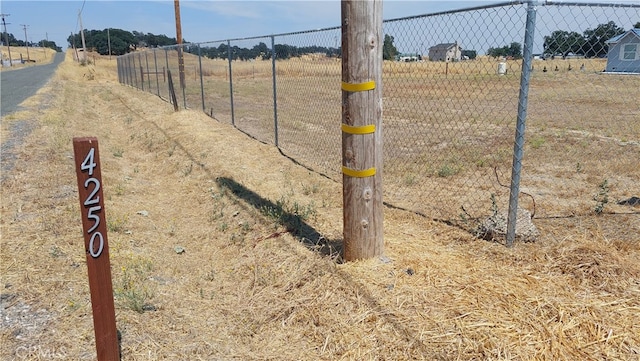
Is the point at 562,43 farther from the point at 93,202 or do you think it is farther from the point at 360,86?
the point at 93,202

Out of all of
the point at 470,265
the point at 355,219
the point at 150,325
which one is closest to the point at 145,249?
the point at 150,325

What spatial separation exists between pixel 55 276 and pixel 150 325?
1097 mm

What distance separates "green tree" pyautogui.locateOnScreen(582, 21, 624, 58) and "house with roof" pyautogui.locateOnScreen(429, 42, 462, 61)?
3.43 feet

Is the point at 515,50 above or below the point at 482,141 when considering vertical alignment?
above

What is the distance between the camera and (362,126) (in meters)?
3.38

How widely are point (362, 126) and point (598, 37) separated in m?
2.42

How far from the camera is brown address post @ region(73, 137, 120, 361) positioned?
6.83 feet

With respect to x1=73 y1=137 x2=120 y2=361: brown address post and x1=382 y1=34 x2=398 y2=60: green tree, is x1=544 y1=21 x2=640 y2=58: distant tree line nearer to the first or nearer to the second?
x1=382 y1=34 x2=398 y2=60: green tree

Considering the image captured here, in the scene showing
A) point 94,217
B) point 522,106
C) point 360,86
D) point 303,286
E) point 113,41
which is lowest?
point 303,286

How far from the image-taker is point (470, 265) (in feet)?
11.5

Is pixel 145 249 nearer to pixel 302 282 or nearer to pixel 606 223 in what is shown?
pixel 302 282

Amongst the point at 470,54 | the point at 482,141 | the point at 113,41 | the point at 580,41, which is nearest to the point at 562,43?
the point at 580,41

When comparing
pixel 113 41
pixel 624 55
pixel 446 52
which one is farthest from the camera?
pixel 113 41

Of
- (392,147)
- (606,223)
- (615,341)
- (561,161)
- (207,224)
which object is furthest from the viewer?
(392,147)
